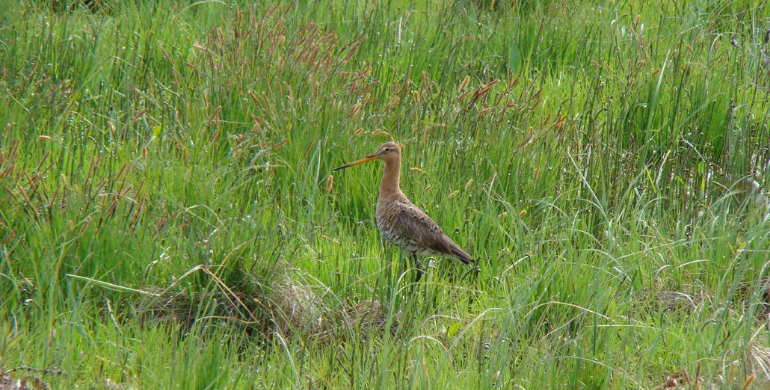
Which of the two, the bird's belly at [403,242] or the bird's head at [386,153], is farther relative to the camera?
the bird's head at [386,153]

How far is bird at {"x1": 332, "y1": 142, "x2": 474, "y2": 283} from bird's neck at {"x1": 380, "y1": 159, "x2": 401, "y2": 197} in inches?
0.6

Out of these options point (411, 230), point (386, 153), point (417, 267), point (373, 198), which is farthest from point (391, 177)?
point (417, 267)

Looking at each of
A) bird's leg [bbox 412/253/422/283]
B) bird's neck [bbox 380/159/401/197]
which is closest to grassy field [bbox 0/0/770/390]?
bird's leg [bbox 412/253/422/283]

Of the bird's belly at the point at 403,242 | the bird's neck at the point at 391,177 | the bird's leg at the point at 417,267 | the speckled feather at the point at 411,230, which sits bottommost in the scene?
the bird's leg at the point at 417,267

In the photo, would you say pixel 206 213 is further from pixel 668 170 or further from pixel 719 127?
pixel 719 127

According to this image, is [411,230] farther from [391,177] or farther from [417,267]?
[391,177]

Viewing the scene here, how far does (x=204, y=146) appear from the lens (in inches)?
187

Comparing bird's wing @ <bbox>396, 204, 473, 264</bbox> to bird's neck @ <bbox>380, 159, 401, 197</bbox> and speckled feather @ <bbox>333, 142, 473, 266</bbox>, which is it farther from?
bird's neck @ <bbox>380, 159, 401, 197</bbox>

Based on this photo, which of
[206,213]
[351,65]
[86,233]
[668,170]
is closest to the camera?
[86,233]

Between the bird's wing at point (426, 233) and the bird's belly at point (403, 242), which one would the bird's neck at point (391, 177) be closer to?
the bird's wing at point (426, 233)

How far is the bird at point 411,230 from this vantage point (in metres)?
4.54

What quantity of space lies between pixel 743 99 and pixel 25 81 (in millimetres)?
4199

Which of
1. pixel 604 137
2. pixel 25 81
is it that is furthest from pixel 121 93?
pixel 604 137

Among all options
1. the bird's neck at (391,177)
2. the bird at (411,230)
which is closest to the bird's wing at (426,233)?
the bird at (411,230)
